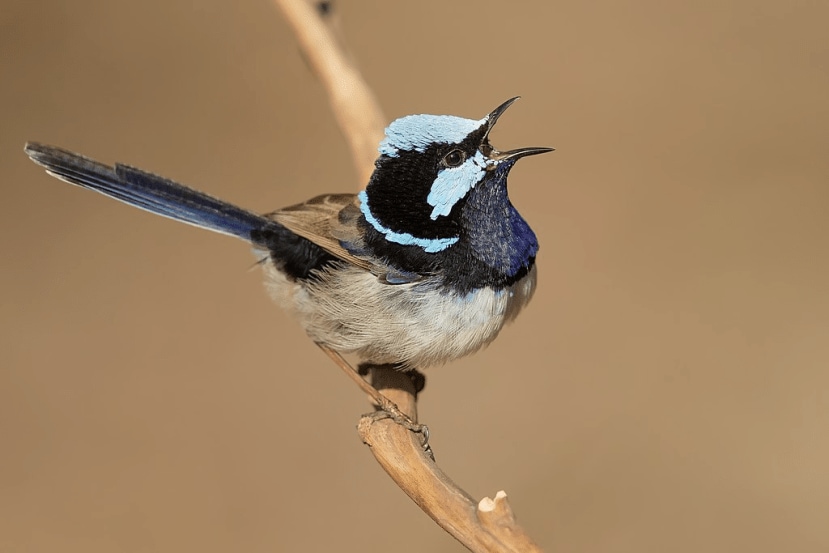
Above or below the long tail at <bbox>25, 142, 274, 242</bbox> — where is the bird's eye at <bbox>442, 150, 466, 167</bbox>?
below

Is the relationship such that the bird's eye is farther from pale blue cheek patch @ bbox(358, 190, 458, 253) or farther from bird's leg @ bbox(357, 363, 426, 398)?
bird's leg @ bbox(357, 363, 426, 398)

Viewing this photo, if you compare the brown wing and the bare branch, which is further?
the bare branch

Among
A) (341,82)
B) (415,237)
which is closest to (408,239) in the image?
(415,237)

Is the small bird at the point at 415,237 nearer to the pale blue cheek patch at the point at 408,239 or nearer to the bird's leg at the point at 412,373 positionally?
the pale blue cheek patch at the point at 408,239

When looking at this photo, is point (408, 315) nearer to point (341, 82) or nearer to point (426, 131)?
point (426, 131)

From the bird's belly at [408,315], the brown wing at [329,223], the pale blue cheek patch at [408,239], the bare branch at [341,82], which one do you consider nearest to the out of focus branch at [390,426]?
the bare branch at [341,82]

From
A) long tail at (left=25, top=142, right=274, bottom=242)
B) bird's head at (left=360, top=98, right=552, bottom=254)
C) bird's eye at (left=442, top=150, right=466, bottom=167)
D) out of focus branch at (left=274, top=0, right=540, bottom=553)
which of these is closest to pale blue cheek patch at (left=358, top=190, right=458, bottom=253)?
bird's head at (left=360, top=98, right=552, bottom=254)

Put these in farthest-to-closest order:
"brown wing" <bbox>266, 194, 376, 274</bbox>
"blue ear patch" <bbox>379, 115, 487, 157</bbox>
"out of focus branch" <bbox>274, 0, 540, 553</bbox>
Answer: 1. "brown wing" <bbox>266, 194, 376, 274</bbox>
2. "blue ear patch" <bbox>379, 115, 487, 157</bbox>
3. "out of focus branch" <bbox>274, 0, 540, 553</bbox>
